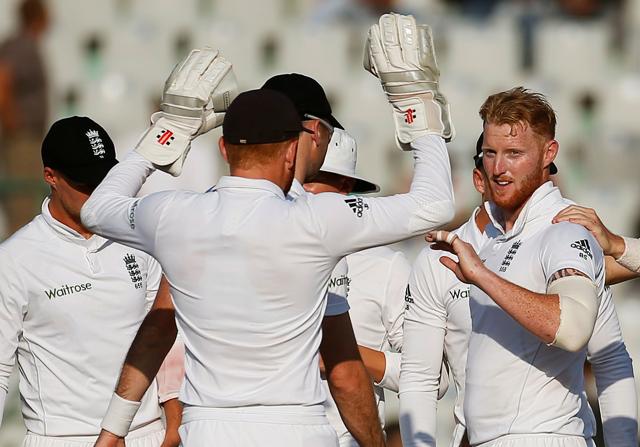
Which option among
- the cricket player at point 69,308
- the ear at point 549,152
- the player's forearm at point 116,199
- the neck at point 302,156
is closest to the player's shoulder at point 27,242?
the cricket player at point 69,308

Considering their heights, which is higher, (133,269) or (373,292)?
(133,269)

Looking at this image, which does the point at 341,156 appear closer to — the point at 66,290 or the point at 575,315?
the point at 66,290

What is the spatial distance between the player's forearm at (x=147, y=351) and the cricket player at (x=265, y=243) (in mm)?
512

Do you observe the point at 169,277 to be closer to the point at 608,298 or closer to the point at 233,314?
the point at 233,314

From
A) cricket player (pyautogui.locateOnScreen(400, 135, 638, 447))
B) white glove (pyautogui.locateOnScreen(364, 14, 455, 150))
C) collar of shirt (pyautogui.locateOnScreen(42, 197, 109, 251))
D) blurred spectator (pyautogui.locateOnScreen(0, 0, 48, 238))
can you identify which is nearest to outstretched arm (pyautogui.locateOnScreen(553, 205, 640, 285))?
cricket player (pyautogui.locateOnScreen(400, 135, 638, 447))

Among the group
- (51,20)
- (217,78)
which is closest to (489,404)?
(217,78)

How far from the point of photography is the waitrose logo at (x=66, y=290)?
214 inches

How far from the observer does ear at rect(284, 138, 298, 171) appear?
427 cm

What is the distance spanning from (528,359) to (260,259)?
110 cm

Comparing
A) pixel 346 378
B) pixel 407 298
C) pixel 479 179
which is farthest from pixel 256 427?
pixel 479 179

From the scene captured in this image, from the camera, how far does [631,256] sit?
197 inches

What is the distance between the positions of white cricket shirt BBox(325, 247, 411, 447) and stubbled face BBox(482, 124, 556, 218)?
3.59 ft

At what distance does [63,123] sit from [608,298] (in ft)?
7.31

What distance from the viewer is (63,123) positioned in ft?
18.3
